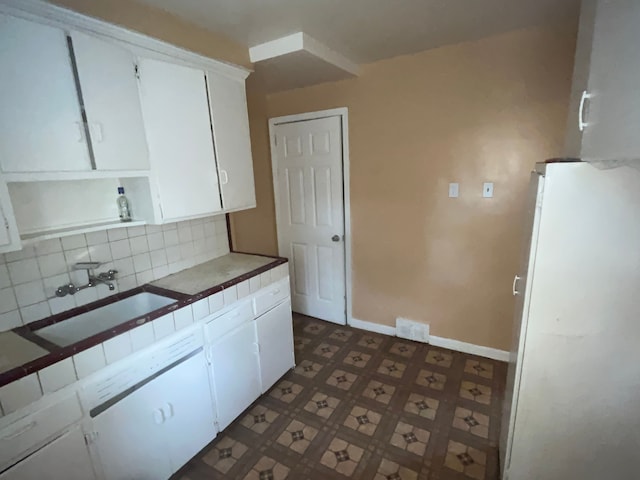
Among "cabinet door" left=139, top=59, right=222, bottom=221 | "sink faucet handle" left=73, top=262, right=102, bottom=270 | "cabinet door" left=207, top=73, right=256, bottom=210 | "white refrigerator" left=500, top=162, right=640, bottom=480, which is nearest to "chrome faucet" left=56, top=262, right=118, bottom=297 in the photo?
"sink faucet handle" left=73, top=262, right=102, bottom=270

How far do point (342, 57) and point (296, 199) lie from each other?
4.25 ft

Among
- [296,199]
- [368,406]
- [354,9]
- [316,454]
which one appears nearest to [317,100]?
[296,199]

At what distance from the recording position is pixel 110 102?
4.85 ft

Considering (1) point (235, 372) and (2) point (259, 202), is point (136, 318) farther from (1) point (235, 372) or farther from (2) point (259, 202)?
(2) point (259, 202)

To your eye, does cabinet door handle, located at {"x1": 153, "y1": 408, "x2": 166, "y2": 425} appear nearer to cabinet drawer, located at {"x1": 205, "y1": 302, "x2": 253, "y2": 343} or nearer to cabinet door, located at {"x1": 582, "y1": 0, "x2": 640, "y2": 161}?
cabinet drawer, located at {"x1": 205, "y1": 302, "x2": 253, "y2": 343}

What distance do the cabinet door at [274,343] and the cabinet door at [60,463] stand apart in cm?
103

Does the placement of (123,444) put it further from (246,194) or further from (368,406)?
(246,194)

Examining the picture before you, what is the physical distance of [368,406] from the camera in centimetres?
209

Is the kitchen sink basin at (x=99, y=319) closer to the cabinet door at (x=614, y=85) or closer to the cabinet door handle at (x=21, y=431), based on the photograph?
the cabinet door handle at (x=21, y=431)

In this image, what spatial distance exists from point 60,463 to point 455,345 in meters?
2.54

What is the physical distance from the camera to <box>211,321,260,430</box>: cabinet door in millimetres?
1847

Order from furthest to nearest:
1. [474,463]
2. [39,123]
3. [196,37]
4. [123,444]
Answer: [196,37]
[474,463]
[123,444]
[39,123]

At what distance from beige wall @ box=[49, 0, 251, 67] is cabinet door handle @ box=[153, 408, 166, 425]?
1.80m

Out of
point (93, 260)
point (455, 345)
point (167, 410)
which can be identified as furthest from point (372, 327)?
point (93, 260)
